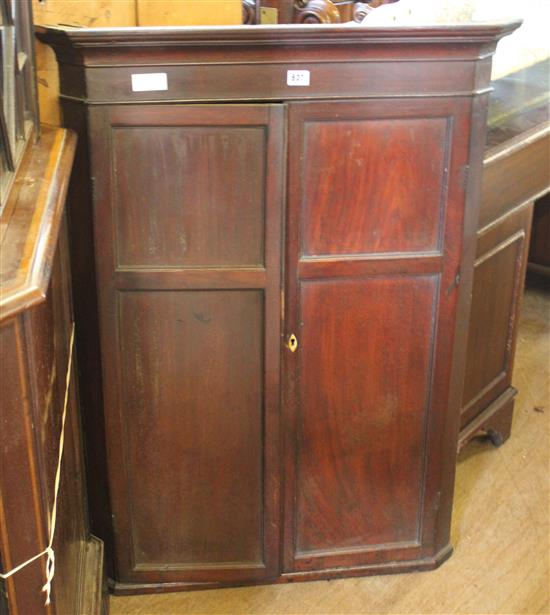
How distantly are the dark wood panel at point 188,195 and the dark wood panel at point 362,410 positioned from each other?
0.21 m

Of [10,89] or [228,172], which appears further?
[228,172]

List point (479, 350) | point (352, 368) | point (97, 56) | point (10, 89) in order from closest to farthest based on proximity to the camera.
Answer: point (10, 89), point (97, 56), point (352, 368), point (479, 350)

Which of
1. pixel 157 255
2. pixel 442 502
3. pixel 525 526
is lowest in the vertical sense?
pixel 525 526

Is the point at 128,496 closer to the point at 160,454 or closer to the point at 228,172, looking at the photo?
the point at 160,454

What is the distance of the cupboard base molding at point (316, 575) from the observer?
2.17m

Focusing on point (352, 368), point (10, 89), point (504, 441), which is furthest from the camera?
point (504, 441)

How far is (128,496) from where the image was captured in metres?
2.07

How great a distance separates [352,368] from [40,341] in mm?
957

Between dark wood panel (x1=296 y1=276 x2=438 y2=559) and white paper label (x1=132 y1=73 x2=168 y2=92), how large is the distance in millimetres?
518

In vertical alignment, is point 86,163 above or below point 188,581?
above

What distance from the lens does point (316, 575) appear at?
7.32 ft

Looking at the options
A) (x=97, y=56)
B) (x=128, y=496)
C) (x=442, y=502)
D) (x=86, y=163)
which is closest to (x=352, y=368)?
(x=442, y=502)

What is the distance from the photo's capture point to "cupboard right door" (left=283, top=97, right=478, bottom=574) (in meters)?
1.83

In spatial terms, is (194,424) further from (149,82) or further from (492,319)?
(492,319)
